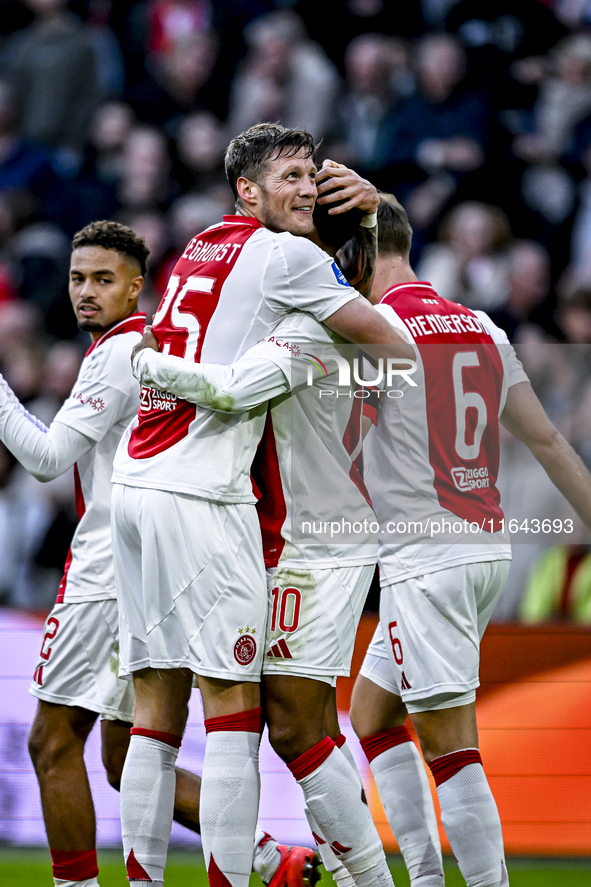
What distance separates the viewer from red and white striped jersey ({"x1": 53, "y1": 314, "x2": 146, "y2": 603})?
11.0ft

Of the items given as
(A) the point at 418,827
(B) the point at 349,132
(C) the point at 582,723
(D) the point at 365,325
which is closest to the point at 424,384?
(D) the point at 365,325

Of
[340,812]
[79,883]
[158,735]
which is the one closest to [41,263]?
[79,883]

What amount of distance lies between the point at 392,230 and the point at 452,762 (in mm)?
1653

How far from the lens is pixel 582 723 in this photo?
3986 mm

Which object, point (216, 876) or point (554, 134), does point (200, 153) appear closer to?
point (554, 134)

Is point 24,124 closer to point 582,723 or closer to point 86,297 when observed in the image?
point 86,297

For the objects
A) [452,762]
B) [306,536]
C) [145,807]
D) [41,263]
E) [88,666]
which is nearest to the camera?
[145,807]

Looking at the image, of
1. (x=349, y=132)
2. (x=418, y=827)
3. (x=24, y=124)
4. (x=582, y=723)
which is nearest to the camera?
(x=418, y=827)

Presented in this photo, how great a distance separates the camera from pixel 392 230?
3420 mm

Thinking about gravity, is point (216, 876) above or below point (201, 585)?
below

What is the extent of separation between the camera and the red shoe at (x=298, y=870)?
10.2 ft

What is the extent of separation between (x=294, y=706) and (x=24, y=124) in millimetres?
6911

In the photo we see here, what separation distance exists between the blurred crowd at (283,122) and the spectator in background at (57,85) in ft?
0.05

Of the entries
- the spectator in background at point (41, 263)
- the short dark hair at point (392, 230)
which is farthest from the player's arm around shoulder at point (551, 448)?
the spectator in background at point (41, 263)
